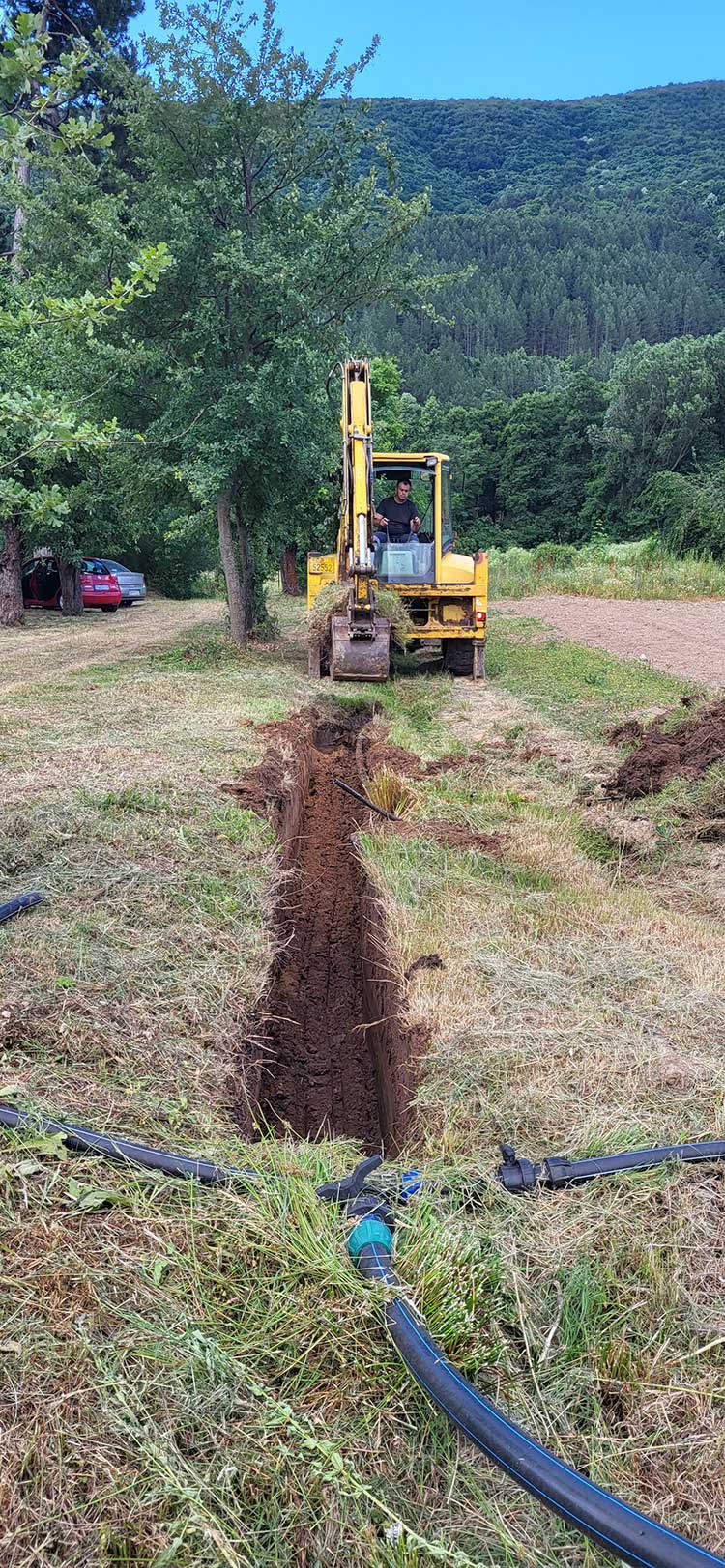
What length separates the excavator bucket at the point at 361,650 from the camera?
1227 centimetres

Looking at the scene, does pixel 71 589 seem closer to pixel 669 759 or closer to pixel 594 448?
pixel 669 759

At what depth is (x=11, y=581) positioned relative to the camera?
67.6 ft

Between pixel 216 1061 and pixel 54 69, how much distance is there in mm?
3614

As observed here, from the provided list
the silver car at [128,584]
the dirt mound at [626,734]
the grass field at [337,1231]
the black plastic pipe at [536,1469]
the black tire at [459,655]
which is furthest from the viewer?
the silver car at [128,584]

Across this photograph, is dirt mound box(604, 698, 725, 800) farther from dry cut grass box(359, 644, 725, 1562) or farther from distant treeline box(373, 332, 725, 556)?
distant treeline box(373, 332, 725, 556)

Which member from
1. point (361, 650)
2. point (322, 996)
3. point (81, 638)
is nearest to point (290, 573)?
point (81, 638)

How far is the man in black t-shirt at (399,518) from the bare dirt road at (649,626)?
3778 mm

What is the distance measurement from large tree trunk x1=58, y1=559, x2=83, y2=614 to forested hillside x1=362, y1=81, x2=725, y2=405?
9094mm

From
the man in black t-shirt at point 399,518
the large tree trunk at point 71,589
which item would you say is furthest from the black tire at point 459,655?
the large tree trunk at point 71,589

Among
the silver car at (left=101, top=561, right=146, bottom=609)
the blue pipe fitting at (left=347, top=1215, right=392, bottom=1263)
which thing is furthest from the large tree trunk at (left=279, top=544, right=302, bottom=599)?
the blue pipe fitting at (left=347, top=1215, right=392, bottom=1263)

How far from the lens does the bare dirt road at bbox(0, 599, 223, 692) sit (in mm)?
13977

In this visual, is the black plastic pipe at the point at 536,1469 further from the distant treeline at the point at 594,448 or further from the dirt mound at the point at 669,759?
the distant treeline at the point at 594,448

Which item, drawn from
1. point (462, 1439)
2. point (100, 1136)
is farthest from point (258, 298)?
point (462, 1439)

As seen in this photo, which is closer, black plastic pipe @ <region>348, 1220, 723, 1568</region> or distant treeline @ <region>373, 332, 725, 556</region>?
black plastic pipe @ <region>348, 1220, 723, 1568</region>
